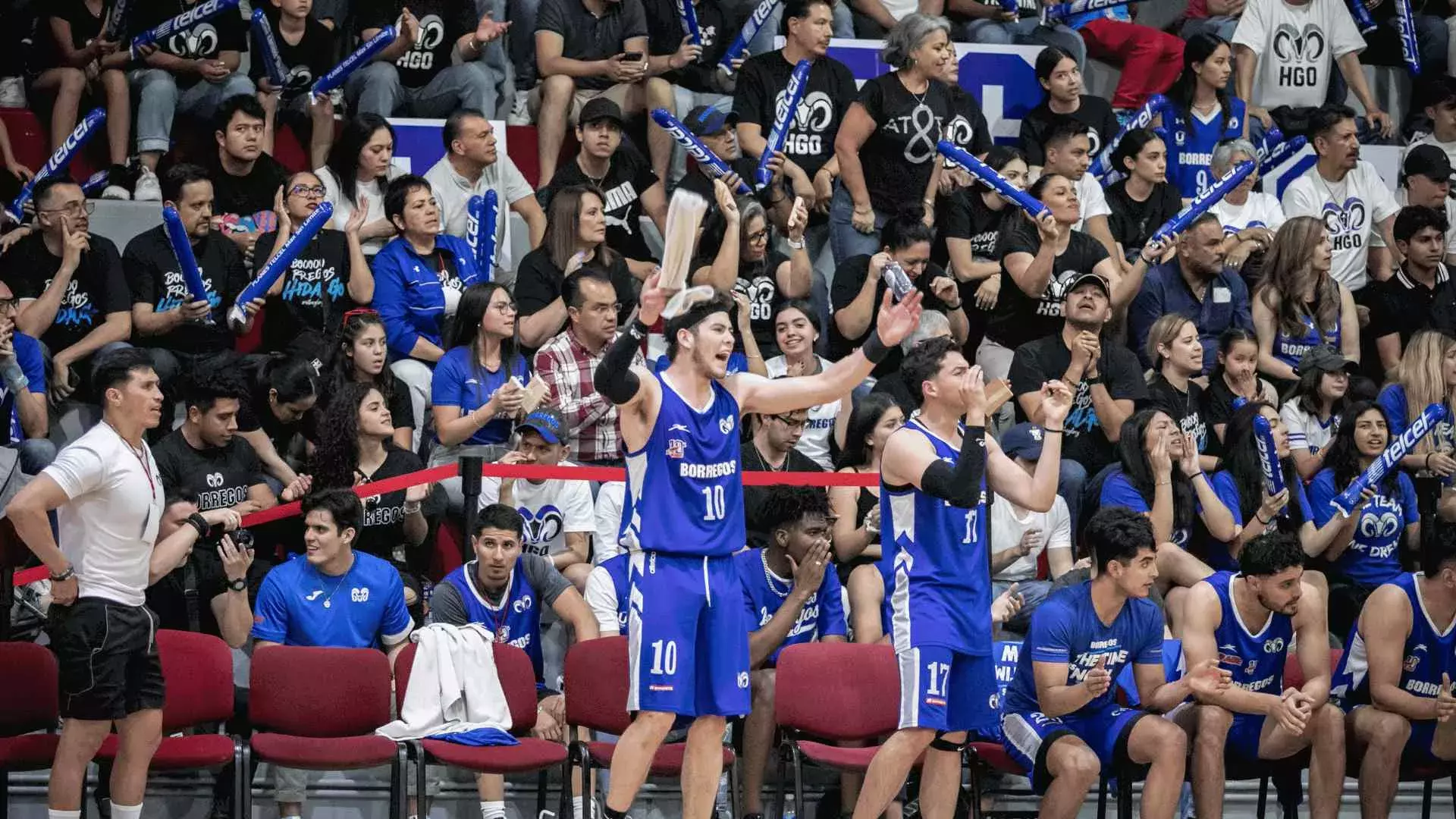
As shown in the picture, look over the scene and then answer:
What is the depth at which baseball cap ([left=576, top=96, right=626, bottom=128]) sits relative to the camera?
34.9ft

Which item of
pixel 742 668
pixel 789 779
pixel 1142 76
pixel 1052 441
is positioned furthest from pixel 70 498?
pixel 1142 76

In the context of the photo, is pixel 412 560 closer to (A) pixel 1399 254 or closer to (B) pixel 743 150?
(B) pixel 743 150

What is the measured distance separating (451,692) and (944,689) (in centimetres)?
204

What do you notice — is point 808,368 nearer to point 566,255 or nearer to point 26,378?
point 566,255

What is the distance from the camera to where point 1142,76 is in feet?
41.7

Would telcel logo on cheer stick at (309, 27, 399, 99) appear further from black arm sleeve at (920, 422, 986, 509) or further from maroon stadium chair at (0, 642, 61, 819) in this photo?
black arm sleeve at (920, 422, 986, 509)

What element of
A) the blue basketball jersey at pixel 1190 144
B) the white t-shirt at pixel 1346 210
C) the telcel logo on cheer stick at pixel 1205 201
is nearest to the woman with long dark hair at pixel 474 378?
the telcel logo on cheer stick at pixel 1205 201

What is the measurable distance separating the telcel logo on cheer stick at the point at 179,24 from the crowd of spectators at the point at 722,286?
78 millimetres

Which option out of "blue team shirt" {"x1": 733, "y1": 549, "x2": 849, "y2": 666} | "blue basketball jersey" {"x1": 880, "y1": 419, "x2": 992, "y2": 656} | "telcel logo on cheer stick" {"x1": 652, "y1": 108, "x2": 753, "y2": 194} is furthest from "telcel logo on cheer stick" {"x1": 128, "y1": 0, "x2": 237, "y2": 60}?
"blue basketball jersey" {"x1": 880, "y1": 419, "x2": 992, "y2": 656}

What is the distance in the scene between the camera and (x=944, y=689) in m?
7.27

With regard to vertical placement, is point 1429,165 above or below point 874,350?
above

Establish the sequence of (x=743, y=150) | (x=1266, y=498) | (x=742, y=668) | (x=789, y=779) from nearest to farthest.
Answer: (x=742, y=668), (x=789, y=779), (x=1266, y=498), (x=743, y=150)

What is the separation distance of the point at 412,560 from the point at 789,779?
7.16 ft

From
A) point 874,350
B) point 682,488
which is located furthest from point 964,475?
point 682,488
